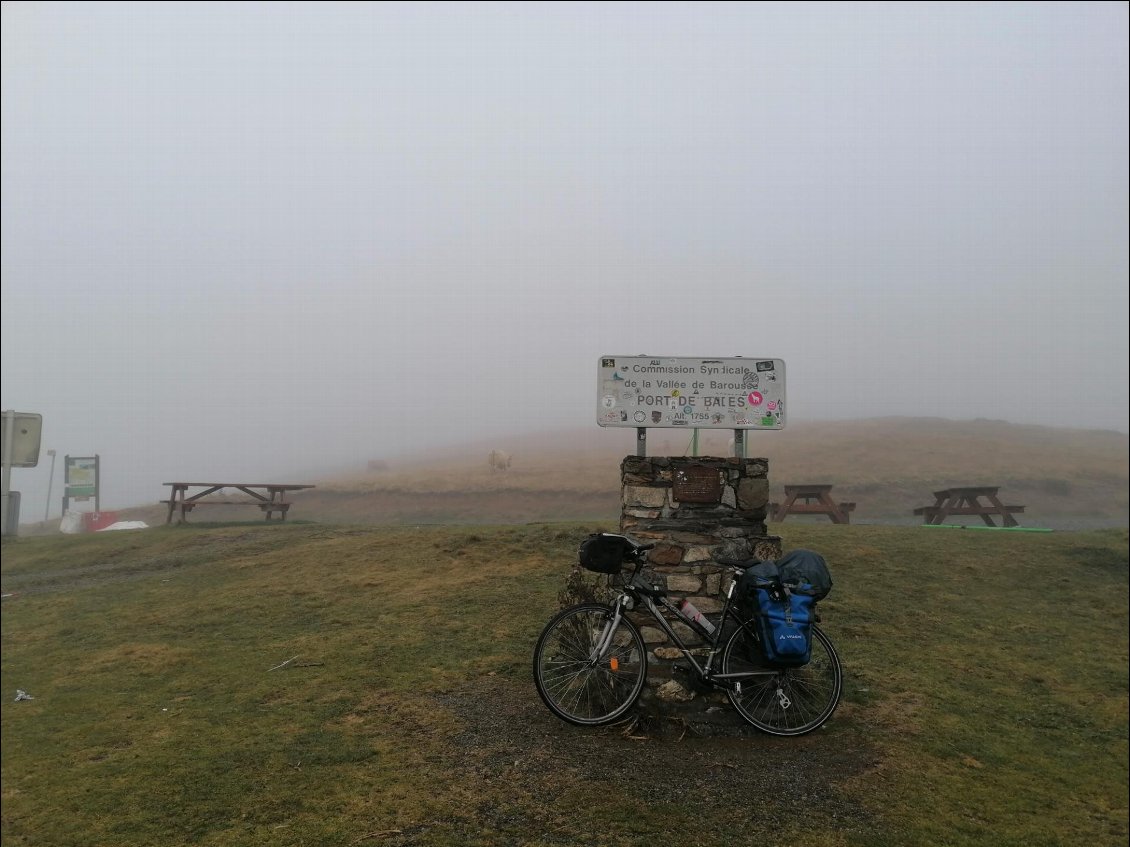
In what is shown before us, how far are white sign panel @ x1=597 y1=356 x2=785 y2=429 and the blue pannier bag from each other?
1.56 m

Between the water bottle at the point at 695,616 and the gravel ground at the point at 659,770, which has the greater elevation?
the water bottle at the point at 695,616

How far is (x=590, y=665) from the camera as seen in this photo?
511 centimetres

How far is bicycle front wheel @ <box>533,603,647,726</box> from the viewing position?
199 inches

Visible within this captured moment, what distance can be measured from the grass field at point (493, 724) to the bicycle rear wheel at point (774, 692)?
0.18 metres

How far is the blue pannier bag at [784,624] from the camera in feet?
16.3

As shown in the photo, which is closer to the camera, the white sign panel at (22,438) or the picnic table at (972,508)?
the white sign panel at (22,438)

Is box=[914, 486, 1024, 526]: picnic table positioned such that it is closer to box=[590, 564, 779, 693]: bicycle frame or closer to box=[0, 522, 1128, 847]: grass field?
box=[0, 522, 1128, 847]: grass field

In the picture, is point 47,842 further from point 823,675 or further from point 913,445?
point 913,445

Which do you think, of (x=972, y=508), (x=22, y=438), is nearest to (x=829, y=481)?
(x=972, y=508)

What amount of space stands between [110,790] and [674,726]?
12.3 feet

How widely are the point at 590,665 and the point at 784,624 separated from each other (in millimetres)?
1463

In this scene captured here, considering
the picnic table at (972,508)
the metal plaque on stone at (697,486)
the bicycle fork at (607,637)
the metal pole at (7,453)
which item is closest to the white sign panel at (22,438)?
the metal pole at (7,453)

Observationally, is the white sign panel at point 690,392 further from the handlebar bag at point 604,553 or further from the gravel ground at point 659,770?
the gravel ground at point 659,770

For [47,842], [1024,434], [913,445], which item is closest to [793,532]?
[47,842]
